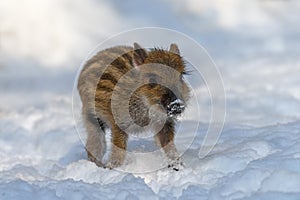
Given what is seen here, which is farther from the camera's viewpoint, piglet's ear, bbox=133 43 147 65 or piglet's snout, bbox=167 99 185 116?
piglet's ear, bbox=133 43 147 65

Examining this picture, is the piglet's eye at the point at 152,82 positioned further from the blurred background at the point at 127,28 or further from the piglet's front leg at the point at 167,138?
the blurred background at the point at 127,28

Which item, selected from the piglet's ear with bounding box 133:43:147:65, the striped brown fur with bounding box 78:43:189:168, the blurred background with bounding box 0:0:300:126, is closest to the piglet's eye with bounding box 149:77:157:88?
the striped brown fur with bounding box 78:43:189:168

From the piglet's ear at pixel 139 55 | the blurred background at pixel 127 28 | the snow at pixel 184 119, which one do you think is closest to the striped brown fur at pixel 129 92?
the piglet's ear at pixel 139 55

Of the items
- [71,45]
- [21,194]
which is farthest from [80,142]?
[71,45]

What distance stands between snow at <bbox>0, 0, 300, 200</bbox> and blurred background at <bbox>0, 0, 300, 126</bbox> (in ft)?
0.06

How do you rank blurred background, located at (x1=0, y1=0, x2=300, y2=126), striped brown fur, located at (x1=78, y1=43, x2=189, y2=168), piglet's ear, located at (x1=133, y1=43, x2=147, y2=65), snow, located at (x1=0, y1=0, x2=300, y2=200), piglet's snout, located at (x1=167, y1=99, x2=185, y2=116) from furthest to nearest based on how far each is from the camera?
1. blurred background, located at (x1=0, y1=0, x2=300, y2=126)
2. piglet's ear, located at (x1=133, y1=43, x2=147, y2=65)
3. striped brown fur, located at (x1=78, y1=43, x2=189, y2=168)
4. piglet's snout, located at (x1=167, y1=99, x2=185, y2=116)
5. snow, located at (x1=0, y1=0, x2=300, y2=200)

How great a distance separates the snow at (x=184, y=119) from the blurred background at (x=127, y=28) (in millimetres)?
17

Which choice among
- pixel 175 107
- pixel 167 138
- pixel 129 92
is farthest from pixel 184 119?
pixel 175 107

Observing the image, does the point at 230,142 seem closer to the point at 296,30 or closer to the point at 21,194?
the point at 21,194

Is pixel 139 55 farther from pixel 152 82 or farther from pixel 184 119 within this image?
pixel 184 119

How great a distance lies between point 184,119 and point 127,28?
134 inches

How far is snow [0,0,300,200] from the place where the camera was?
4.91 m

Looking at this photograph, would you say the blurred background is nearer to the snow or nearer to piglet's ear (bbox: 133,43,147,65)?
the snow

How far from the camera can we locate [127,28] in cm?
1109
